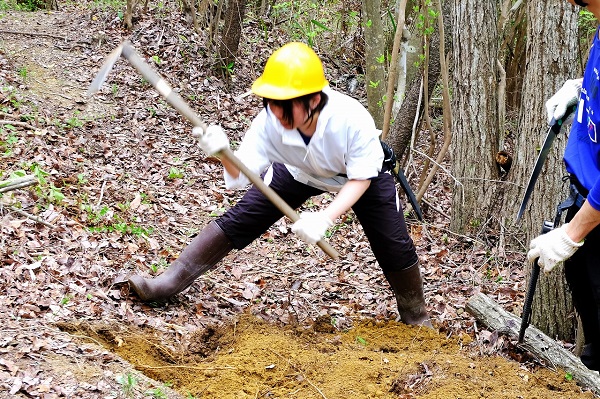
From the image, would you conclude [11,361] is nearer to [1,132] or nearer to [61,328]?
[61,328]

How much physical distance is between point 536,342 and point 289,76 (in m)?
2.44

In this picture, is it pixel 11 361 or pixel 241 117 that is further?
pixel 241 117

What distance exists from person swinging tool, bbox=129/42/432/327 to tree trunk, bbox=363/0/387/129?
3.92 metres

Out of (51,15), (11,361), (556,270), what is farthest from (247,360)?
(51,15)

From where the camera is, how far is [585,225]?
2.82m

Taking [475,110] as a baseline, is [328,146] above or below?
above

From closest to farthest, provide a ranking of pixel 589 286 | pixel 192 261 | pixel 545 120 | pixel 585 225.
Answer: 1. pixel 585 225
2. pixel 589 286
3. pixel 192 261
4. pixel 545 120

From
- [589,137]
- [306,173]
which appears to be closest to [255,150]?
[306,173]

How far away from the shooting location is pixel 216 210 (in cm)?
703

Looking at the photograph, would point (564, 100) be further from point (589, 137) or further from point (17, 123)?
point (17, 123)

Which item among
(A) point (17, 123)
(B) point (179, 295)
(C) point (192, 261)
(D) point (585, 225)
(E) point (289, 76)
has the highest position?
(E) point (289, 76)

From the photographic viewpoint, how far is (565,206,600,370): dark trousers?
299 cm

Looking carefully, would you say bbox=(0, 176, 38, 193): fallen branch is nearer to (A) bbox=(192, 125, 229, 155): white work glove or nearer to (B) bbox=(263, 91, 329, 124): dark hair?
(A) bbox=(192, 125, 229, 155): white work glove

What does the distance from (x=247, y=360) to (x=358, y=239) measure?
3.07m
